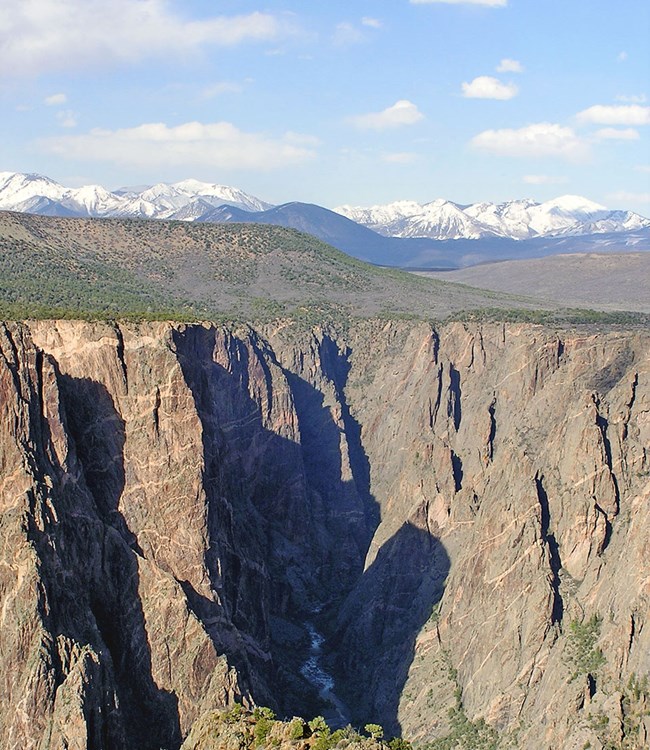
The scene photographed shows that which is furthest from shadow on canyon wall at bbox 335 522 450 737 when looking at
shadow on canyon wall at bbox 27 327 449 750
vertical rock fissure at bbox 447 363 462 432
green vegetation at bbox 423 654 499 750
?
vertical rock fissure at bbox 447 363 462 432

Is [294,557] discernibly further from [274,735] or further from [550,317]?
[274,735]

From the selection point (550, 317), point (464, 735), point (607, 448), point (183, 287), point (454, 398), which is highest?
point (183, 287)

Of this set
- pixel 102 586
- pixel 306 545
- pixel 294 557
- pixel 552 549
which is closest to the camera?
pixel 102 586

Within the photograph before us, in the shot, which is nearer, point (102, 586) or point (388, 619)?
point (102, 586)

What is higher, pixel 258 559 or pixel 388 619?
pixel 258 559

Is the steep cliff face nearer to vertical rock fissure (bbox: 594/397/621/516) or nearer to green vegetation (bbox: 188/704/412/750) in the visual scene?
vertical rock fissure (bbox: 594/397/621/516)

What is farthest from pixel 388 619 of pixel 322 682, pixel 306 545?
pixel 306 545
